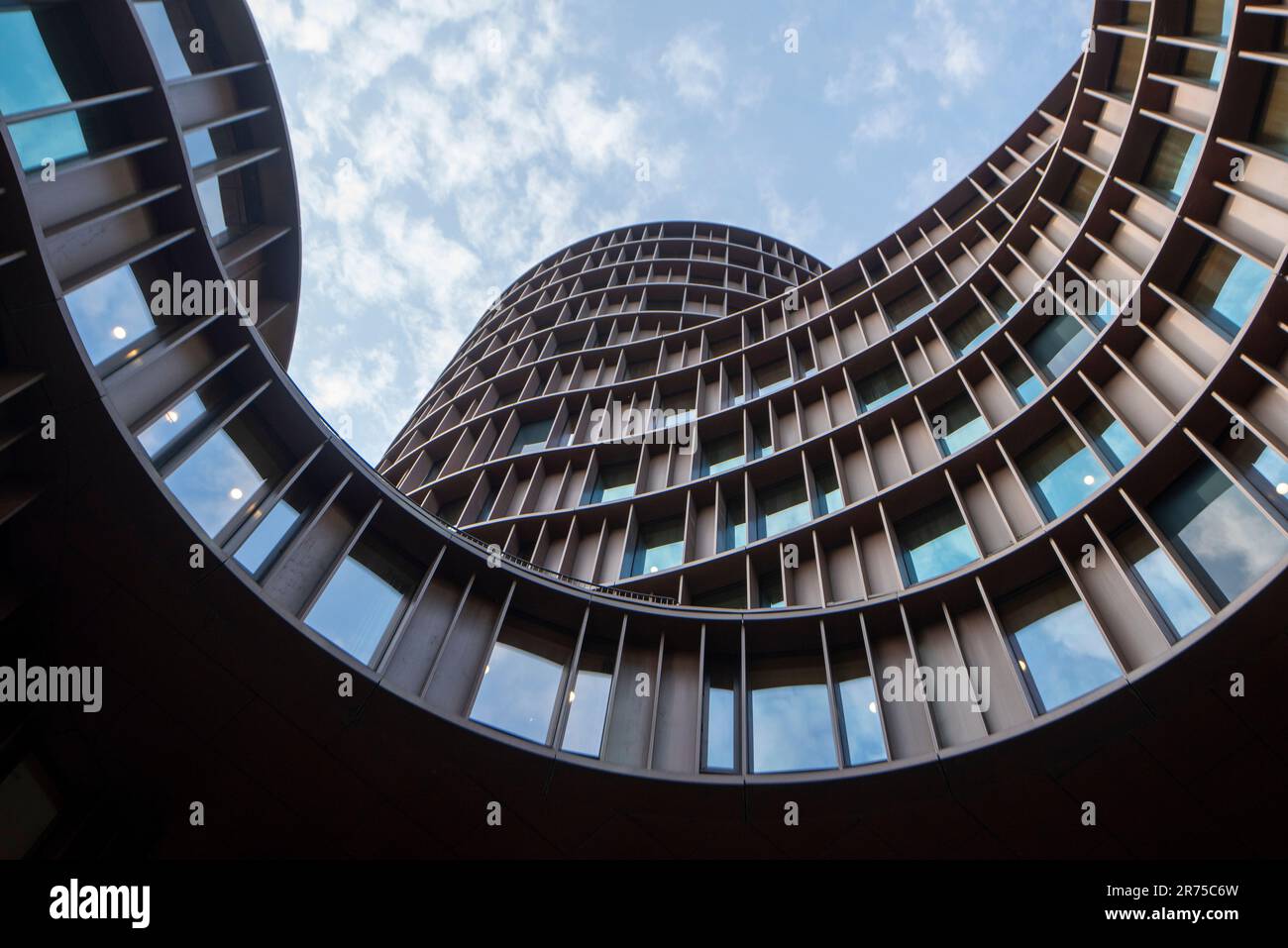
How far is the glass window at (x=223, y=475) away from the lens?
503 inches

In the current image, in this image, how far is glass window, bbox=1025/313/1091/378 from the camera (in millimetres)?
18297

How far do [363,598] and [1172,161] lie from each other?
19.0 metres

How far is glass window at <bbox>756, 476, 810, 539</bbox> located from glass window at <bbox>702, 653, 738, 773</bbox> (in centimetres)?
583

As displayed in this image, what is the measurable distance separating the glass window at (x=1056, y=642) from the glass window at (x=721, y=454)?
36.8ft

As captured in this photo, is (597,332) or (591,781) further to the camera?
(597,332)

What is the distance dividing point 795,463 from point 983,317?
7.15 meters

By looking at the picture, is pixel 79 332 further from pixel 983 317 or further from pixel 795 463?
pixel 983 317

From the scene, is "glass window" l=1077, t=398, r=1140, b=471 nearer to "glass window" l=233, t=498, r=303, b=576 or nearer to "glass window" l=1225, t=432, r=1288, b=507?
"glass window" l=1225, t=432, r=1288, b=507

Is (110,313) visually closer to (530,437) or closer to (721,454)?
(721,454)

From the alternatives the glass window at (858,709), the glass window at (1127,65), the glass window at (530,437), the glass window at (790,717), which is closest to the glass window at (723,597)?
Result: the glass window at (790,717)

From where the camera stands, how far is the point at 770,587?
747 inches

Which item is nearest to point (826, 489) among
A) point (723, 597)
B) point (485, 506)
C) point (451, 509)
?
point (723, 597)
